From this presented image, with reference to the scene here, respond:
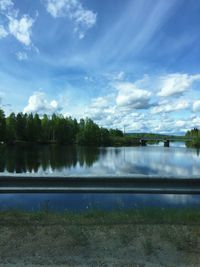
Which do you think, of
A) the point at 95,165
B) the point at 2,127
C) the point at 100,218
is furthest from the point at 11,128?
the point at 100,218

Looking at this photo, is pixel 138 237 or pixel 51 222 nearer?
pixel 138 237

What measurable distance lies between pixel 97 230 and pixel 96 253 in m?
0.82

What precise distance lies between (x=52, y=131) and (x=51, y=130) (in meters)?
0.57

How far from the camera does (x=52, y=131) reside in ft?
439

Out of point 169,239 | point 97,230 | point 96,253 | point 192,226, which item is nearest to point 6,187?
point 97,230

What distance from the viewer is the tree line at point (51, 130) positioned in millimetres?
110256

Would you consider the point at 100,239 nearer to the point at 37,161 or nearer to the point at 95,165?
the point at 95,165

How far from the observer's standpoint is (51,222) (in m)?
5.73

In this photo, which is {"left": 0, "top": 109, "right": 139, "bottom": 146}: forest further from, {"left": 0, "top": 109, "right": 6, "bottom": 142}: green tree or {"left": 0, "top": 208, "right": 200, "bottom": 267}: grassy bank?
{"left": 0, "top": 208, "right": 200, "bottom": 267}: grassy bank

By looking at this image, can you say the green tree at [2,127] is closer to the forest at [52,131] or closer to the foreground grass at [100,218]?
the forest at [52,131]

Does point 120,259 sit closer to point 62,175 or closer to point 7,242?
point 7,242

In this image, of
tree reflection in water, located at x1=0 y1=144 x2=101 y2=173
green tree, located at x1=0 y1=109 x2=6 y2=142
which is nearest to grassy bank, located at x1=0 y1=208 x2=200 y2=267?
tree reflection in water, located at x1=0 y1=144 x2=101 y2=173

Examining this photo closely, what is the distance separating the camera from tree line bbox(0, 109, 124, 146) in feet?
362

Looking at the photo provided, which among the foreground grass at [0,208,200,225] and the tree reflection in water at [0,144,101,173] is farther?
the tree reflection in water at [0,144,101,173]
